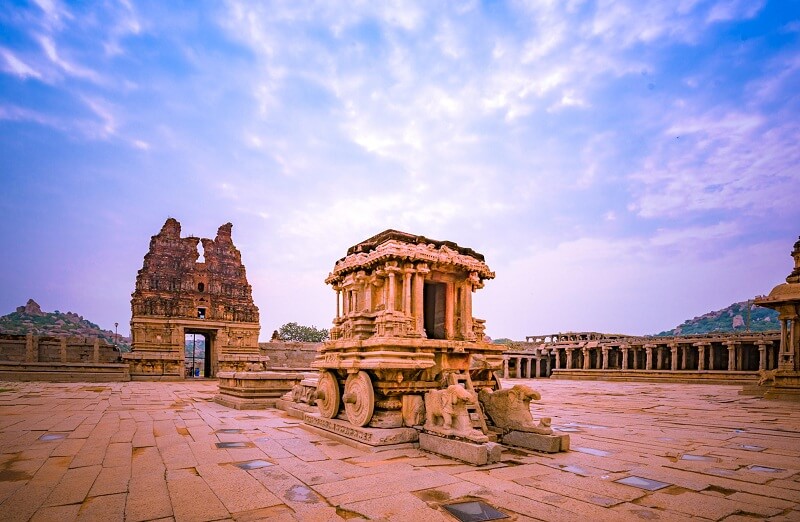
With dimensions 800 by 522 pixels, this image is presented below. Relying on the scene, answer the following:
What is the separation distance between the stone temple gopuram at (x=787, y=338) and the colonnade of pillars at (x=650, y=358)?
11368 millimetres

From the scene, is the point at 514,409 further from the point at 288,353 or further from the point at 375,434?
the point at 288,353

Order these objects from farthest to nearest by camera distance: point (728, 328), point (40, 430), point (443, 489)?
point (728, 328) → point (40, 430) → point (443, 489)

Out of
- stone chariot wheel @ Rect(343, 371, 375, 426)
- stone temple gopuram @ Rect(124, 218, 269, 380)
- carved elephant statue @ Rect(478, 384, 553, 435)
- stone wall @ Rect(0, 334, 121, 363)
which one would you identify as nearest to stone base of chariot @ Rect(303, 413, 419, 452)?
stone chariot wheel @ Rect(343, 371, 375, 426)

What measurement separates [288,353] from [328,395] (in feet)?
85.9

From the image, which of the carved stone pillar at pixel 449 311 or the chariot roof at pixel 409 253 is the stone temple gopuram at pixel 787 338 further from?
the carved stone pillar at pixel 449 311

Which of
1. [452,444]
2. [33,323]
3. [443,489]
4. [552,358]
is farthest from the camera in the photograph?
[33,323]

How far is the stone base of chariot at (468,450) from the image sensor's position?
5.45 m

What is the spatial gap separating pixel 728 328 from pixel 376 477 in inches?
4725

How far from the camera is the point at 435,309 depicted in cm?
922

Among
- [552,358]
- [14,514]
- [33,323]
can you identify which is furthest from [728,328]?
[33,323]

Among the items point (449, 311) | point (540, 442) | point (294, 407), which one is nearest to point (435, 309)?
point (449, 311)

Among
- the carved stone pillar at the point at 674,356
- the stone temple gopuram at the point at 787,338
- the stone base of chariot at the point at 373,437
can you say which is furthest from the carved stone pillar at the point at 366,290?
the carved stone pillar at the point at 674,356

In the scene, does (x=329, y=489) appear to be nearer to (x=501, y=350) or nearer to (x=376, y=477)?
(x=376, y=477)

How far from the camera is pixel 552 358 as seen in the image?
136 ft
